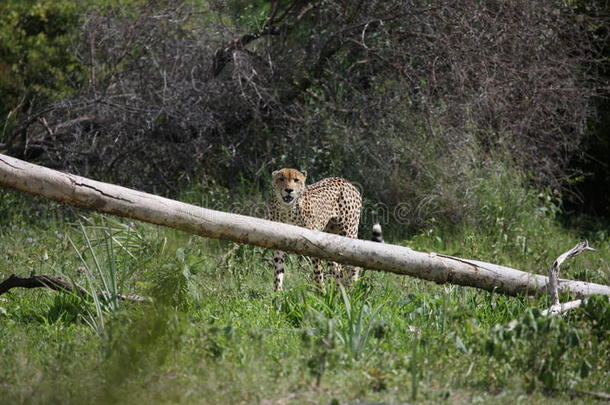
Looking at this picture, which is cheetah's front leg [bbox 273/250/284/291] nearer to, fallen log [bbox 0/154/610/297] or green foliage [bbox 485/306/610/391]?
fallen log [bbox 0/154/610/297]

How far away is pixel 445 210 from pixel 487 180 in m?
0.58

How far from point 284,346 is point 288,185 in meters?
2.43

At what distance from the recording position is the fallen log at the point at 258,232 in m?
4.72

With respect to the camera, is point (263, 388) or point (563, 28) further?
point (563, 28)

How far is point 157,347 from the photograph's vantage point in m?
4.31

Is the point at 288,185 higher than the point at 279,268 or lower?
higher

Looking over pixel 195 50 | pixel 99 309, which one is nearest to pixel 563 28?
pixel 195 50

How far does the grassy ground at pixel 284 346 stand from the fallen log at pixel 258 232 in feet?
0.70

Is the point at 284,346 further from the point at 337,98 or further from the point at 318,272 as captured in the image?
the point at 337,98

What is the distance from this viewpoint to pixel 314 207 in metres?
7.20

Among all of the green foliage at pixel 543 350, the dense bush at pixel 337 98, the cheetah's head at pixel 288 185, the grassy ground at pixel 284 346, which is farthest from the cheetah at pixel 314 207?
the green foliage at pixel 543 350

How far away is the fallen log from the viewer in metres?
4.72

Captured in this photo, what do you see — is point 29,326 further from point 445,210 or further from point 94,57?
point 94,57

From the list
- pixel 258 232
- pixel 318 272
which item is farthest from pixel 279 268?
pixel 258 232
